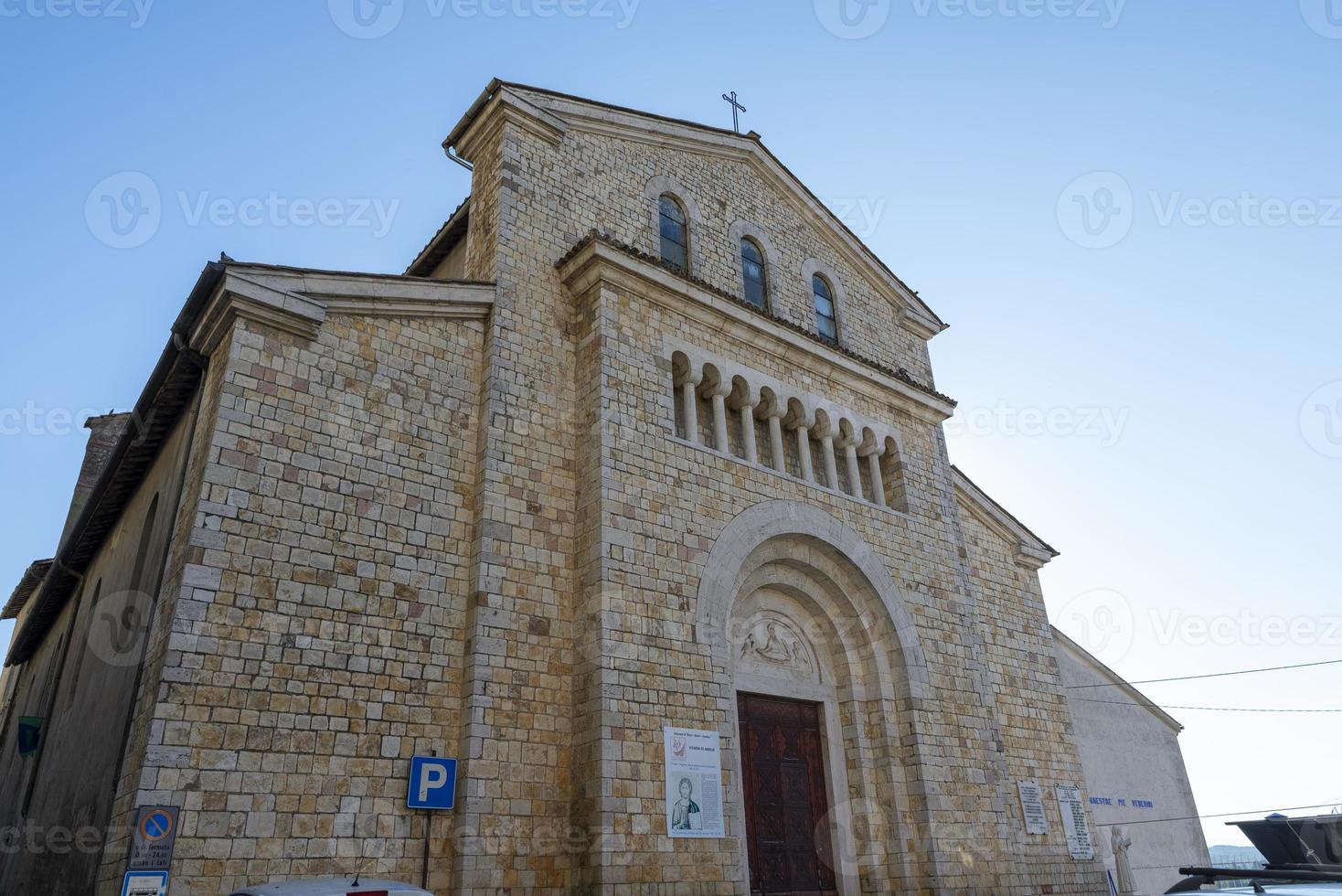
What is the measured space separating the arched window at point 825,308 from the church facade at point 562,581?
0.09 meters

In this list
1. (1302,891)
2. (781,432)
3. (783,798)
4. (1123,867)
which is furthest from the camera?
(1123,867)

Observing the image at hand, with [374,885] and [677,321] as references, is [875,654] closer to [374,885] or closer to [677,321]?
[677,321]

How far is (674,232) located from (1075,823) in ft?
41.8

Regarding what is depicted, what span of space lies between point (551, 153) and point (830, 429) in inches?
254

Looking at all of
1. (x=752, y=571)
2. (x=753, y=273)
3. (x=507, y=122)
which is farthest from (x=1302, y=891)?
(x=753, y=273)

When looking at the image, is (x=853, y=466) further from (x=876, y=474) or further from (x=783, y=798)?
(x=783, y=798)

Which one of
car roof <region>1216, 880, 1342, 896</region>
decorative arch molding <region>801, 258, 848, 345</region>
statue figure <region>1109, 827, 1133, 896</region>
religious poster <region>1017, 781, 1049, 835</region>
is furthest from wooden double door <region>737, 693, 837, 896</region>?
car roof <region>1216, 880, 1342, 896</region>

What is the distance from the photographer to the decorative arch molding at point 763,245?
1642 cm

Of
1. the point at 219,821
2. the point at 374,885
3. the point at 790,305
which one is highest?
the point at 790,305

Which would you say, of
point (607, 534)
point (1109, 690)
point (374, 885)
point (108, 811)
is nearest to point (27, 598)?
point (108, 811)

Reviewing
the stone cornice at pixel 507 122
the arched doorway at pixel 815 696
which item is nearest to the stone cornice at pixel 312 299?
the stone cornice at pixel 507 122

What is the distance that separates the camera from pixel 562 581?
11445 millimetres

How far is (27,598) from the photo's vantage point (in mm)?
27266

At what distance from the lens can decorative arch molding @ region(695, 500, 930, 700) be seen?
40.2 feet
